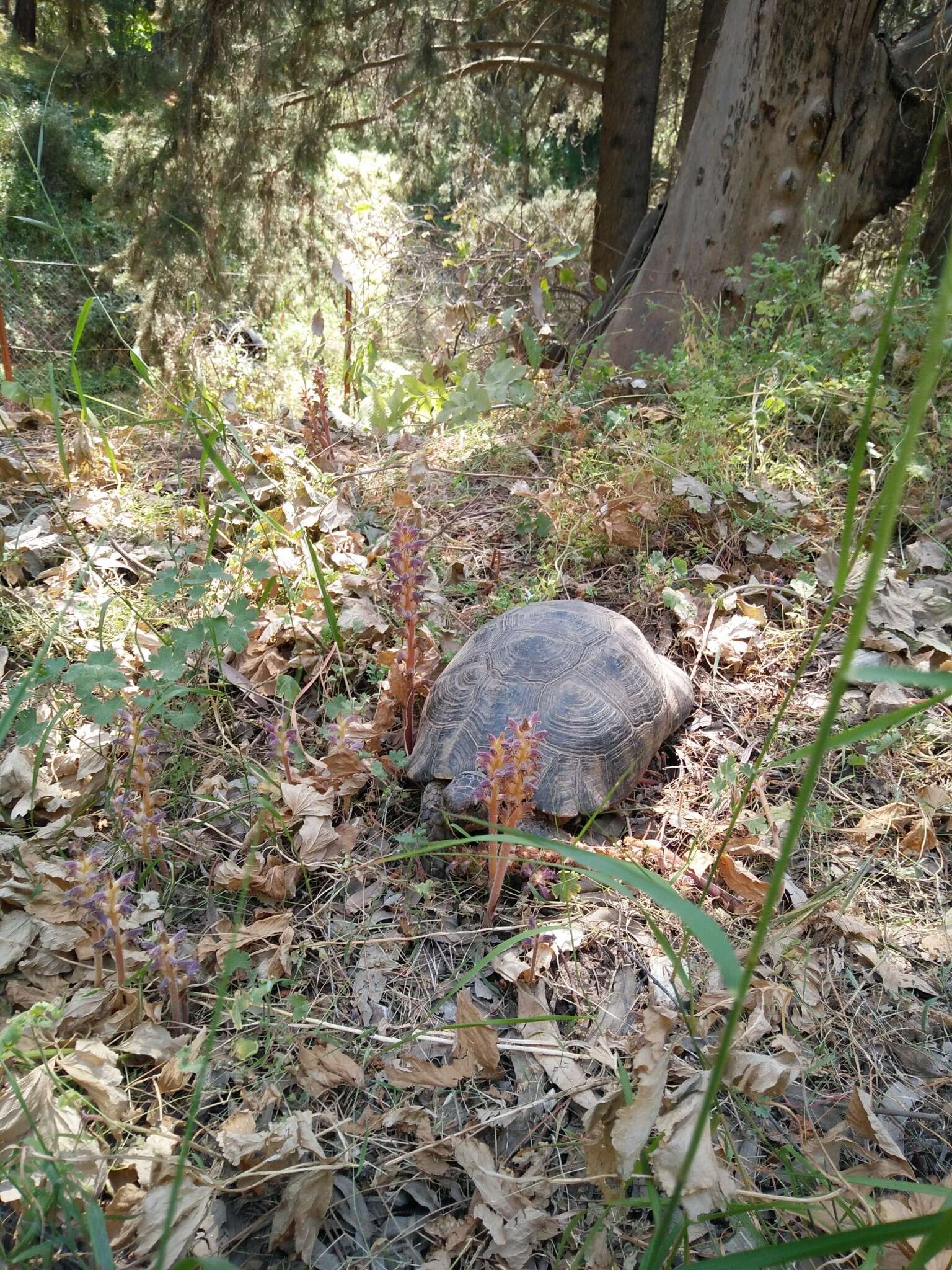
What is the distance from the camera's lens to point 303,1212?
134 centimetres

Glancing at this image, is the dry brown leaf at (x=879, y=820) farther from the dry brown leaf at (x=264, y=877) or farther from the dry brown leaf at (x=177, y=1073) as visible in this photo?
the dry brown leaf at (x=177, y=1073)

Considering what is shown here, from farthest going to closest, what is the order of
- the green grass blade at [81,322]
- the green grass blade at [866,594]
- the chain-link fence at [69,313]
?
the chain-link fence at [69,313], the green grass blade at [81,322], the green grass blade at [866,594]

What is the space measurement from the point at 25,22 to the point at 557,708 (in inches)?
631

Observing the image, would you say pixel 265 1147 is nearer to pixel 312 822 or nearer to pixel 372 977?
pixel 372 977

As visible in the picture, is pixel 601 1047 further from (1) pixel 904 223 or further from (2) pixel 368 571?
(1) pixel 904 223

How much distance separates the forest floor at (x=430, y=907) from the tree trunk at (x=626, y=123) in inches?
129

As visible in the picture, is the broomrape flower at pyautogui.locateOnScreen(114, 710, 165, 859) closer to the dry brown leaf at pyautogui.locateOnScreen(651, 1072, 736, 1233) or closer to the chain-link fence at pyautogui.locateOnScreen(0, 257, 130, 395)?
the dry brown leaf at pyautogui.locateOnScreen(651, 1072, 736, 1233)

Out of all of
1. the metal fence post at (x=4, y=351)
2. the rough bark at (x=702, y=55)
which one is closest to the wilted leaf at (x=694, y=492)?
the metal fence post at (x=4, y=351)

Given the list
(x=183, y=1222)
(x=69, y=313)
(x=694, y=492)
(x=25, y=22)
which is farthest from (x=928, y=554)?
(x=25, y=22)

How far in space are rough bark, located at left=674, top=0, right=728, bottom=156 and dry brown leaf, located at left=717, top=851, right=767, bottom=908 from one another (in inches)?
185

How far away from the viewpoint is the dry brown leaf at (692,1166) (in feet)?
4.15

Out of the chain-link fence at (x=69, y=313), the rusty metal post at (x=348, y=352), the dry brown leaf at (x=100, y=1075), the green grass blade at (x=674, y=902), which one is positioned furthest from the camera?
the chain-link fence at (x=69, y=313)

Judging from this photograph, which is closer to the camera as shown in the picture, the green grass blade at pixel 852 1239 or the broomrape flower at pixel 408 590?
the green grass blade at pixel 852 1239

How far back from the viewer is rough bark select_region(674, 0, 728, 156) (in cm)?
488
